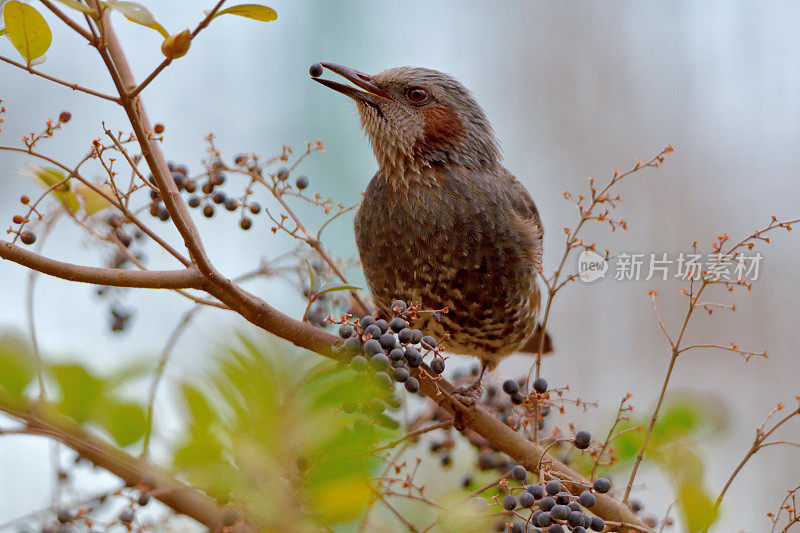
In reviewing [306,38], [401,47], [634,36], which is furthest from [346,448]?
[634,36]

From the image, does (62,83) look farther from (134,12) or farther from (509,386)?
(509,386)

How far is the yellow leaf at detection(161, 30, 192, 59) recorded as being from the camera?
4.11ft

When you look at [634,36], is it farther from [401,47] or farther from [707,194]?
[401,47]

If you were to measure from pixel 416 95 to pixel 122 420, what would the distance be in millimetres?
2054

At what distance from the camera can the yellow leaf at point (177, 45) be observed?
1.25 m

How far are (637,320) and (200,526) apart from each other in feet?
22.0

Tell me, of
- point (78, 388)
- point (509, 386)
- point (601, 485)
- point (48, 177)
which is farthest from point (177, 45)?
point (509, 386)

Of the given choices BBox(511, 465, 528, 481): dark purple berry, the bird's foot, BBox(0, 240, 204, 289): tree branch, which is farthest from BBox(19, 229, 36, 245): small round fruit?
BBox(511, 465, 528, 481): dark purple berry

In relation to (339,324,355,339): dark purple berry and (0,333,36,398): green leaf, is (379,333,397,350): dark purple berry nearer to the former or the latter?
(339,324,355,339): dark purple berry

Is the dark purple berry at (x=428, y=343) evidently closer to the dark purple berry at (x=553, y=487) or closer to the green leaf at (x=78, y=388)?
the dark purple berry at (x=553, y=487)

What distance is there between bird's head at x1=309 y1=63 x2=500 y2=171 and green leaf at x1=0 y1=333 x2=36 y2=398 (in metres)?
1.82

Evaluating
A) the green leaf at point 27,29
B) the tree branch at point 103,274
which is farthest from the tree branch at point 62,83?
the tree branch at point 103,274

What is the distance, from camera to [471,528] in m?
1.21

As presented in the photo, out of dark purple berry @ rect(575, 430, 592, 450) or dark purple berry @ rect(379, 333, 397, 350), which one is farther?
dark purple berry @ rect(575, 430, 592, 450)
